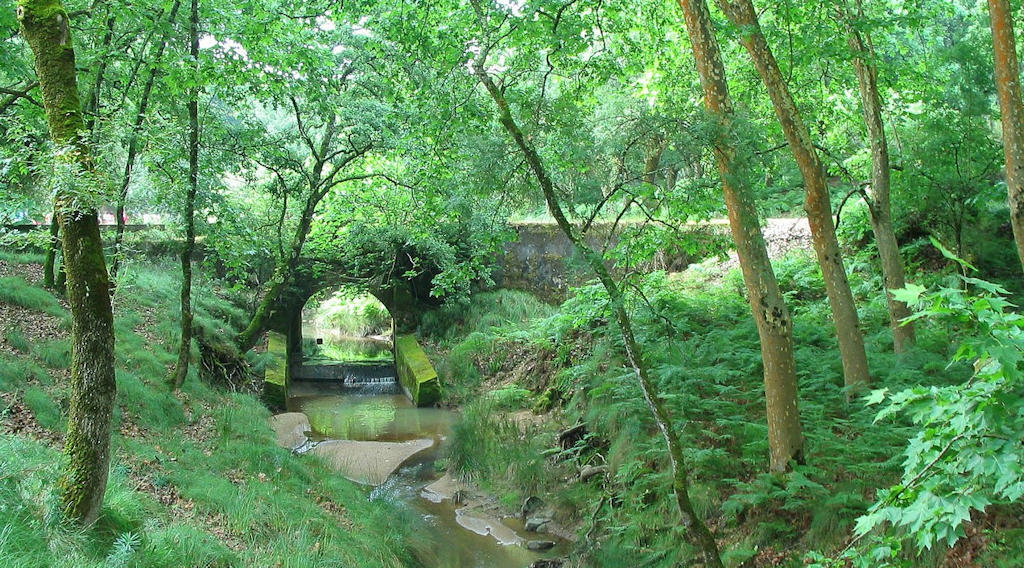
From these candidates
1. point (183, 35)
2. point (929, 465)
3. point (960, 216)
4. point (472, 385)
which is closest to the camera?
point (929, 465)

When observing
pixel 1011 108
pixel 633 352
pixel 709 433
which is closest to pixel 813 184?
pixel 1011 108

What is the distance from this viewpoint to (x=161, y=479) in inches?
247

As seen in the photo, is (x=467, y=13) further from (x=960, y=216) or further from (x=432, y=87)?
(x=960, y=216)

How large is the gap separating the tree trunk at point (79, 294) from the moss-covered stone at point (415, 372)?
1040 centimetres

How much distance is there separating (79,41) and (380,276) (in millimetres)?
7993

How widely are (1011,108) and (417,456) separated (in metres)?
8.95

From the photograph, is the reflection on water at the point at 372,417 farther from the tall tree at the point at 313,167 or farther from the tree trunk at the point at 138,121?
the tree trunk at the point at 138,121

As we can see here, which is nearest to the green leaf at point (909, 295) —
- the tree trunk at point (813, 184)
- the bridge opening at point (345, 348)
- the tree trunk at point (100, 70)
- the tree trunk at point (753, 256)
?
the tree trunk at point (753, 256)

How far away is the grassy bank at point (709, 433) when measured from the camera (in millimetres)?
5691

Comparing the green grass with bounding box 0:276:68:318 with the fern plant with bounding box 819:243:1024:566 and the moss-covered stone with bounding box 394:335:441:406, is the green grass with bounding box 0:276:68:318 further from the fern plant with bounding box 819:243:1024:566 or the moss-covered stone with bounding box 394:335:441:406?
the fern plant with bounding box 819:243:1024:566

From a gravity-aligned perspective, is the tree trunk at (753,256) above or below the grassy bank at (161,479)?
above

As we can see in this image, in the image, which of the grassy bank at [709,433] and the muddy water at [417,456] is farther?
the muddy water at [417,456]

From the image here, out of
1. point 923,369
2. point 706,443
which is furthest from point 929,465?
point 923,369

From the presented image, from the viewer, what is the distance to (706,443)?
23.9 ft
